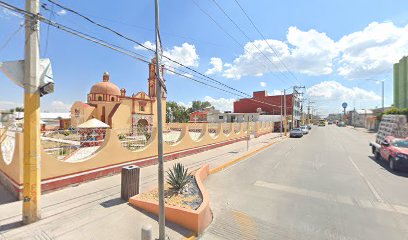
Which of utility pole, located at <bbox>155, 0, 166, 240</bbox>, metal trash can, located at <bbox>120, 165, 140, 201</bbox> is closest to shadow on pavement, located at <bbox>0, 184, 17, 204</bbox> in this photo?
metal trash can, located at <bbox>120, 165, 140, 201</bbox>

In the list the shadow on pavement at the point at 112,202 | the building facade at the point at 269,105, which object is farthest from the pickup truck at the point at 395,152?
the building facade at the point at 269,105

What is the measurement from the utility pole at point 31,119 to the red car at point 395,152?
1397 cm

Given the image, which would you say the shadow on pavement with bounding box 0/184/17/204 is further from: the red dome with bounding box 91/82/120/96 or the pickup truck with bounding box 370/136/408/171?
the red dome with bounding box 91/82/120/96

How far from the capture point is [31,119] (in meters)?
→ 4.83

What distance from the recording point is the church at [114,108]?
3066cm

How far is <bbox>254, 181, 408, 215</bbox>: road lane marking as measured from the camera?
6.11 metres

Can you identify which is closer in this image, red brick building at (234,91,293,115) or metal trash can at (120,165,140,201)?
metal trash can at (120,165,140,201)

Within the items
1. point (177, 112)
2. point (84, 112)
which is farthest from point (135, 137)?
point (177, 112)

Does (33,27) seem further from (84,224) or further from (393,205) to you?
(393,205)

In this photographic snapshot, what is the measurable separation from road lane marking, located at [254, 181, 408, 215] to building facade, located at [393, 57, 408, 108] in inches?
2076

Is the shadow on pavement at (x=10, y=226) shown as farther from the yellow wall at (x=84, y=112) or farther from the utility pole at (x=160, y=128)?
the yellow wall at (x=84, y=112)

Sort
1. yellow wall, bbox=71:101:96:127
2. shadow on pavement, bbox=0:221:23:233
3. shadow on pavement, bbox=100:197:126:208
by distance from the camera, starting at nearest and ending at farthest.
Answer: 1. shadow on pavement, bbox=0:221:23:233
2. shadow on pavement, bbox=100:197:126:208
3. yellow wall, bbox=71:101:96:127

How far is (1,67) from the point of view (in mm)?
4680

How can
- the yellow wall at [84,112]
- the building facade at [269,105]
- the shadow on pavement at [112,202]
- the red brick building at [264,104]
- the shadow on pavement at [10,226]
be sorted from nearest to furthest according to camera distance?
the shadow on pavement at [10,226] → the shadow on pavement at [112,202] → the yellow wall at [84,112] → the building facade at [269,105] → the red brick building at [264,104]
